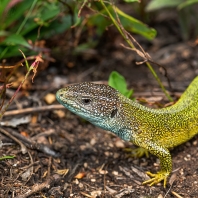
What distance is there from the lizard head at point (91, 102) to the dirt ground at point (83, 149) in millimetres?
651

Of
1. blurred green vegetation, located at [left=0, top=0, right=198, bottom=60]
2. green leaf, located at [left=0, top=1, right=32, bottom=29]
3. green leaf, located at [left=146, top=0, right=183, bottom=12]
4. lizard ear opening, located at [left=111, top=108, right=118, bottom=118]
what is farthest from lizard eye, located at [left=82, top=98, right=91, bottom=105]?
green leaf, located at [left=146, top=0, right=183, bottom=12]

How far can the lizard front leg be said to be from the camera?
386cm

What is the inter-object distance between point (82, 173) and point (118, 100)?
91cm

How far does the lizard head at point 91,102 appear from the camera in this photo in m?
3.74

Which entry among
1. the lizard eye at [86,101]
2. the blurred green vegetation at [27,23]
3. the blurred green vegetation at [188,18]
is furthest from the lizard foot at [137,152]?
the blurred green vegetation at [188,18]

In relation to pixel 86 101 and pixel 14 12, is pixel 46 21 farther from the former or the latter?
pixel 86 101

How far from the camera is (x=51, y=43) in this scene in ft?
18.3

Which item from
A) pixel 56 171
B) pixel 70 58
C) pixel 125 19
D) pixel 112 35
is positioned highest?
pixel 125 19

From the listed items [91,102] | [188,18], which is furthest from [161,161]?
[188,18]

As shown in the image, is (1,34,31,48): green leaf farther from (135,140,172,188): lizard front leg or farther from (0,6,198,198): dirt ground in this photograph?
(135,140,172,188): lizard front leg

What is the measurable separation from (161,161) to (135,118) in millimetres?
520

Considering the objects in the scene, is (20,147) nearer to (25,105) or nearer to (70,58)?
(25,105)

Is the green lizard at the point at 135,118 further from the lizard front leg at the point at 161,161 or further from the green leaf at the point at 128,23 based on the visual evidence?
the green leaf at the point at 128,23

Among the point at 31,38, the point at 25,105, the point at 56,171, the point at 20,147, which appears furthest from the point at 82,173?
the point at 31,38
